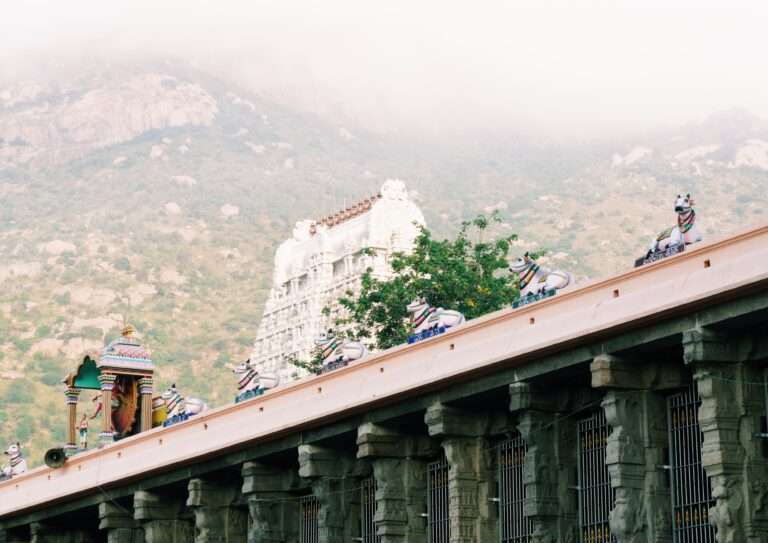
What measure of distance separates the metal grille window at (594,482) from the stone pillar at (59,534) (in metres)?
22.2

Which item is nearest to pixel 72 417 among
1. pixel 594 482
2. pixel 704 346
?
pixel 594 482

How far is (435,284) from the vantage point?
67.1 m

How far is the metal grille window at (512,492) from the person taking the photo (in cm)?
3366

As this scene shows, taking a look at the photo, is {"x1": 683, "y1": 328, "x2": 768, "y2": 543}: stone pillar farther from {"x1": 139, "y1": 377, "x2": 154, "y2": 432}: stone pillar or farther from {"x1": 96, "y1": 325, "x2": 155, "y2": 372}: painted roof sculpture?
{"x1": 96, "y1": 325, "x2": 155, "y2": 372}: painted roof sculpture

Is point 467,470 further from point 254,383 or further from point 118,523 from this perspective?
point 118,523

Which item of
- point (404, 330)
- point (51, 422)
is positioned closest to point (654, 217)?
point (51, 422)

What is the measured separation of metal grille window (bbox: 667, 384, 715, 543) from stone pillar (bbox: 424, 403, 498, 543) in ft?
17.3

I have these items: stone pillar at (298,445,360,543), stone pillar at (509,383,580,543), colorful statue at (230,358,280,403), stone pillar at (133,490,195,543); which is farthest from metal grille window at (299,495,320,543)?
stone pillar at (509,383,580,543)

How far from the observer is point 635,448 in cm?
2964

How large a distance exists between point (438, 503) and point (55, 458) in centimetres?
1577

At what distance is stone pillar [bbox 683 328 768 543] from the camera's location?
1070 inches

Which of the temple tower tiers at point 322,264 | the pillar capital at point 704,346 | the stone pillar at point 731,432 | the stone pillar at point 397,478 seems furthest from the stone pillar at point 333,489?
the temple tower tiers at point 322,264

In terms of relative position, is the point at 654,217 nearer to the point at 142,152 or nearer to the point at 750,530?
the point at 142,152

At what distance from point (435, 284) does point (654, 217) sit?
10036cm
